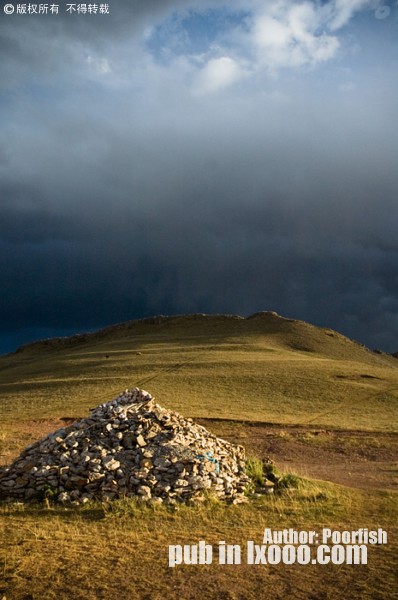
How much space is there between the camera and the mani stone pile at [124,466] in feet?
50.9

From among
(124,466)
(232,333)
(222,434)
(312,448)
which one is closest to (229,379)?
(222,434)

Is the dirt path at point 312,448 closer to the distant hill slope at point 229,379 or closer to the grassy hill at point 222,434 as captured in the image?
the grassy hill at point 222,434

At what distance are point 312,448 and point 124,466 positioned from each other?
40.0 ft

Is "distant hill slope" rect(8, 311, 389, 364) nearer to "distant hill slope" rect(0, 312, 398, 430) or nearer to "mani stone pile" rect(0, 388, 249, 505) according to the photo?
"distant hill slope" rect(0, 312, 398, 430)

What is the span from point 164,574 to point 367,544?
16.1ft

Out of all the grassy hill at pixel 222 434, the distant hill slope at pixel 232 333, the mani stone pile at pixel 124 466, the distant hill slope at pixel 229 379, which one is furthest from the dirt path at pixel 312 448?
the distant hill slope at pixel 232 333

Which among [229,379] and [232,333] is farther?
[232,333]

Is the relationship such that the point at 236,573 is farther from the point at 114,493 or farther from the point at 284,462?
the point at 284,462

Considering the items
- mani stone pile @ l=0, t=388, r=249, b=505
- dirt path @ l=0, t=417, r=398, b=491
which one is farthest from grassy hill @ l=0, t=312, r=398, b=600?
mani stone pile @ l=0, t=388, r=249, b=505

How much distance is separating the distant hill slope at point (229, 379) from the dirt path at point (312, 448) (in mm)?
2504

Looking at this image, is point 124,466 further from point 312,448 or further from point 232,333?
point 232,333

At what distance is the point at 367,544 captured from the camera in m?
12.3

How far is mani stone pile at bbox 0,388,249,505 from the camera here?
15.5 m

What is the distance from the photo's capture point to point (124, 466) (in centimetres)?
1608
